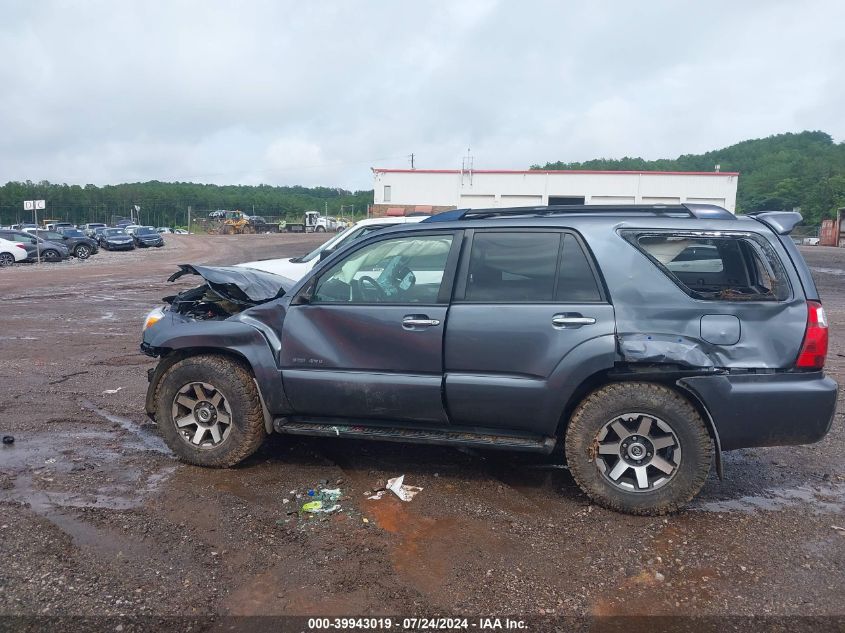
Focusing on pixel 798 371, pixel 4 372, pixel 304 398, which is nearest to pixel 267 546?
pixel 304 398

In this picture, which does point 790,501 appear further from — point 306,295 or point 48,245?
point 48,245

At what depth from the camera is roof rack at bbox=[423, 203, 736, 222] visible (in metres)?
4.08

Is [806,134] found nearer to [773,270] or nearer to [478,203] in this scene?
[478,203]

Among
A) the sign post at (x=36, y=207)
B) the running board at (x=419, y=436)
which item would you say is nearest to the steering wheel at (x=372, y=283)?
the running board at (x=419, y=436)

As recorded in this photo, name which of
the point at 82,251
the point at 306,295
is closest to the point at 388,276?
the point at 306,295

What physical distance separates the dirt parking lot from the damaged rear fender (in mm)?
616

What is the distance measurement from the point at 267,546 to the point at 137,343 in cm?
688

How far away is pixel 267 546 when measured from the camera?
350 cm

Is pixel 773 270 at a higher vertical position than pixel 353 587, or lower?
higher

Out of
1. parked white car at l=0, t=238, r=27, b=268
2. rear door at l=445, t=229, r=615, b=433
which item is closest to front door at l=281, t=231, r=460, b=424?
rear door at l=445, t=229, r=615, b=433

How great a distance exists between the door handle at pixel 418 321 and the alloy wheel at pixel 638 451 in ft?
3.96

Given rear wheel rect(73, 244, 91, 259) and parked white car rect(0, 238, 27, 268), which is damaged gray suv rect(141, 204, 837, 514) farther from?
rear wheel rect(73, 244, 91, 259)

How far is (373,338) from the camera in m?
4.19

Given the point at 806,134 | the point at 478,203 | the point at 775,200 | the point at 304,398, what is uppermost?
the point at 806,134
